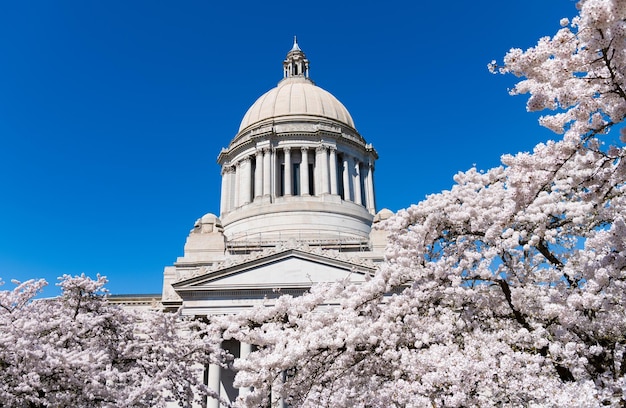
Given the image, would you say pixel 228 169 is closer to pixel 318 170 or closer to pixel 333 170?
pixel 318 170

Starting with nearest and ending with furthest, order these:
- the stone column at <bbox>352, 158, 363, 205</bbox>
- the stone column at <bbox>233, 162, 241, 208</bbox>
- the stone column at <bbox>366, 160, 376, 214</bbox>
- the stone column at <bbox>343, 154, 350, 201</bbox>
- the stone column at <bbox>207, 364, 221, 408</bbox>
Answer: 1. the stone column at <bbox>207, 364, 221, 408</bbox>
2. the stone column at <bbox>343, 154, 350, 201</bbox>
3. the stone column at <bbox>352, 158, 363, 205</bbox>
4. the stone column at <bbox>233, 162, 241, 208</bbox>
5. the stone column at <bbox>366, 160, 376, 214</bbox>

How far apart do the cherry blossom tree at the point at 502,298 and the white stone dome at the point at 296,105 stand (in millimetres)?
44615

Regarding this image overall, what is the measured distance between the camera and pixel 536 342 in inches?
445

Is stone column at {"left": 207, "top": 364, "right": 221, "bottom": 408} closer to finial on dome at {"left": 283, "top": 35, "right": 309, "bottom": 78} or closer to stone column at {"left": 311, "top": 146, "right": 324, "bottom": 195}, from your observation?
stone column at {"left": 311, "top": 146, "right": 324, "bottom": 195}

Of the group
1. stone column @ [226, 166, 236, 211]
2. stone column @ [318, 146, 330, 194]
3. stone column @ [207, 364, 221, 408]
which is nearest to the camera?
stone column @ [207, 364, 221, 408]

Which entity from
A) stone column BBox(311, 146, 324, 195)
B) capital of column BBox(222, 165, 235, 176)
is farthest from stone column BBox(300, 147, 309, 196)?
capital of column BBox(222, 165, 235, 176)

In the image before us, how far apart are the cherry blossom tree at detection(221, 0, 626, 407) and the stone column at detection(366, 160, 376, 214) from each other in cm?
4198

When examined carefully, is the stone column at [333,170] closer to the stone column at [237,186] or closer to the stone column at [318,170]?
the stone column at [318,170]

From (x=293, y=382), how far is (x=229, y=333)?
2.34 metres

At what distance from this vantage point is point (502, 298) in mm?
13781

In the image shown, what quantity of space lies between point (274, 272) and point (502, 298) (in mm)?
23961

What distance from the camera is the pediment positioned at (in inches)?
1406

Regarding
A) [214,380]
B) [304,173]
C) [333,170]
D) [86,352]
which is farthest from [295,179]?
[86,352]

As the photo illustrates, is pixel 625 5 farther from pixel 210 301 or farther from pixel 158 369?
pixel 210 301
